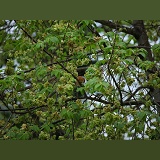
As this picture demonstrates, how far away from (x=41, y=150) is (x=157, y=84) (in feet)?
6.25

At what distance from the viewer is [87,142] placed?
0.98m

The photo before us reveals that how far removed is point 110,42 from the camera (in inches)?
88.3

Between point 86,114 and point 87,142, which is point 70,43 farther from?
point 87,142

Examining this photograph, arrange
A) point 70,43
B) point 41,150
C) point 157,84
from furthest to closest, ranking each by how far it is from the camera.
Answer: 1. point 157,84
2. point 70,43
3. point 41,150

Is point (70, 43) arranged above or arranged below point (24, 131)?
above

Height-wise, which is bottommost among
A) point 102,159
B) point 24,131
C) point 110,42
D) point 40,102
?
point 102,159
